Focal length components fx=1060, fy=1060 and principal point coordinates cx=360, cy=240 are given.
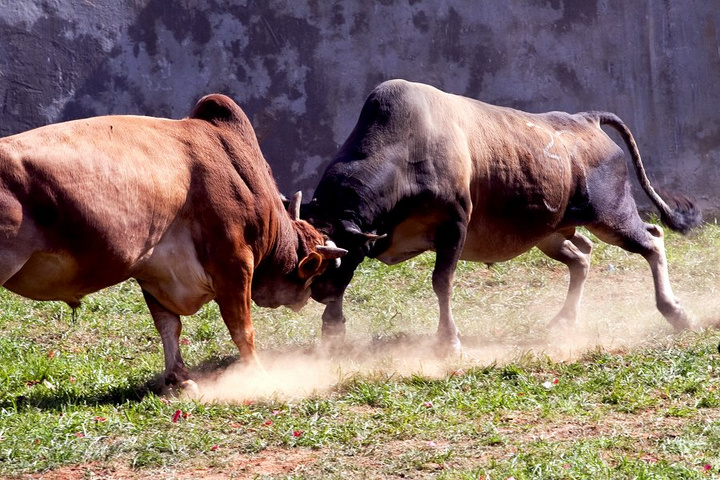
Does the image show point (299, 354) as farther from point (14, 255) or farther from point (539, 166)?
point (14, 255)

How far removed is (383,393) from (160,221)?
1700 mm

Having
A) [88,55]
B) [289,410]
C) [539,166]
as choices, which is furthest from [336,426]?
[88,55]

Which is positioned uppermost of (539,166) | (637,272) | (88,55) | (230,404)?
(88,55)

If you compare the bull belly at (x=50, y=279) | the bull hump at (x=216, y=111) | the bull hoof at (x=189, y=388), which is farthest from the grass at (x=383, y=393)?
the bull hump at (x=216, y=111)

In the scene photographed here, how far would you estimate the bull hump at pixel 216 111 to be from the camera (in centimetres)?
701

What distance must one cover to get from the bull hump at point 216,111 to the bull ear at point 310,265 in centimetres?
106

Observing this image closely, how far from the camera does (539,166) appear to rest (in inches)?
329

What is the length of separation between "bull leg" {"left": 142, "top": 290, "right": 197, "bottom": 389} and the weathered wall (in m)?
4.51

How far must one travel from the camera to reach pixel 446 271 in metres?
7.84

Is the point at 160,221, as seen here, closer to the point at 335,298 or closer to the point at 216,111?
the point at 216,111

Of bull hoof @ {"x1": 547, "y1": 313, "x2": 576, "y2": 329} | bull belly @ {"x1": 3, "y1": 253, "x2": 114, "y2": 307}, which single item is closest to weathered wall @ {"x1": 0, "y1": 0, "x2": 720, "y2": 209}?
bull hoof @ {"x1": 547, "y1": 313, "x2": 576, "y2": 329}

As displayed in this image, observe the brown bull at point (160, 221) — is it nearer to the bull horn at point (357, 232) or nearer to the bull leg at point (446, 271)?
the bull horn at point (357, 232)

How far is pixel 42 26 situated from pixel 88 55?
530mm

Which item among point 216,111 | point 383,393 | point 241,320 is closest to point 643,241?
point 383,393
